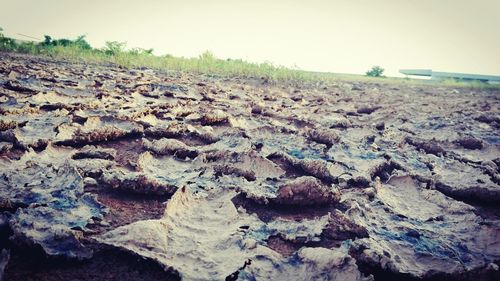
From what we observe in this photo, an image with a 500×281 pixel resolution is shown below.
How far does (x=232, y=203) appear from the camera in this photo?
926mm

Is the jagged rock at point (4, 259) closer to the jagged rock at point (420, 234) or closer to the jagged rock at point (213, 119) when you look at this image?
the jagged rock at point (420, 234)

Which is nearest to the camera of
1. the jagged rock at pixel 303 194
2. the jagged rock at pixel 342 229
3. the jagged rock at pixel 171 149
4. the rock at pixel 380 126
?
the jagged rock at pixel 342 229

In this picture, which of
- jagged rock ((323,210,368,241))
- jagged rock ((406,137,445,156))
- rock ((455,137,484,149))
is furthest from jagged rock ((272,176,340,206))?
rock ((455,137,484,149))

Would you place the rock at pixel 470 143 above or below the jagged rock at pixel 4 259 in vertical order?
above

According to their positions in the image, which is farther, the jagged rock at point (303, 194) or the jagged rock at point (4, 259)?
the jagged rock at point (303, 194)

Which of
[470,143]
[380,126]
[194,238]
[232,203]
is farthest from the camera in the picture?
[380,126]

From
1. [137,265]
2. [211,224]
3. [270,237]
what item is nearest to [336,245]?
[270,237]

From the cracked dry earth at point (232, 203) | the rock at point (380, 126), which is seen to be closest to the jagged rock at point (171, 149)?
the cracked dry earth at point (232, 203)

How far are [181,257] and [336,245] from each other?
1.16 ft

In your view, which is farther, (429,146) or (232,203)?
(429,146)

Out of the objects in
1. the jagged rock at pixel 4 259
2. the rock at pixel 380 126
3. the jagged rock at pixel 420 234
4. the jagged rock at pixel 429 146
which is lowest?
the jagged rock at pixel 420 234

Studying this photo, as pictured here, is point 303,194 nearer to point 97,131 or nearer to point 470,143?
point 97,131

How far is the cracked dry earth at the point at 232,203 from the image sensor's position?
0.66 metres

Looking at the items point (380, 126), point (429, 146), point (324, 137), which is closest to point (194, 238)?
point (324, 137)
